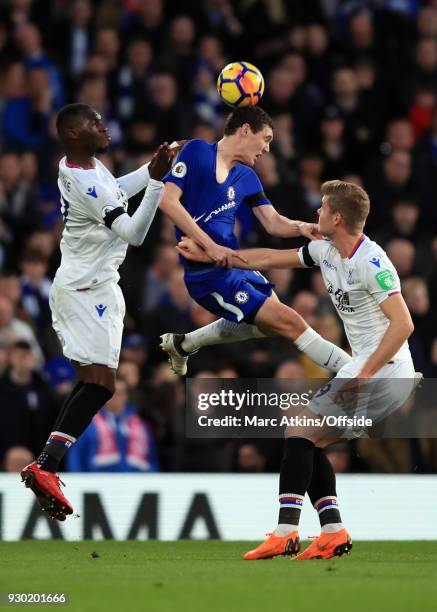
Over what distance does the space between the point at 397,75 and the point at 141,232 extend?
795 centimetres

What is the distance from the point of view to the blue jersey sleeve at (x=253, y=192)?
31.1 ft

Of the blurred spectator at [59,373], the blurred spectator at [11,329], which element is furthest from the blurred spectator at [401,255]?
the blurred spectator at [11,329]

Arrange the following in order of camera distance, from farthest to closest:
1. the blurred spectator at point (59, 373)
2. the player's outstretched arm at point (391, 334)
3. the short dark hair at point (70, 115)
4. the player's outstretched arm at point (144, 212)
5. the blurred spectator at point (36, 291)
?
the blurred spectator at point (36, 291) → the blurred spectator at point (59, 373) → the short dark hair at point (70, 115) → the player's outstretched arm at point (144, 212) → the player's outstretched arm at point (391, 334)

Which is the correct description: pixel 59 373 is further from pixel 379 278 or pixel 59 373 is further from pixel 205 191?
pixel 379 278

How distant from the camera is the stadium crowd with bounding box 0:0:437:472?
11.8 metres

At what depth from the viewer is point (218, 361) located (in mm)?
12188

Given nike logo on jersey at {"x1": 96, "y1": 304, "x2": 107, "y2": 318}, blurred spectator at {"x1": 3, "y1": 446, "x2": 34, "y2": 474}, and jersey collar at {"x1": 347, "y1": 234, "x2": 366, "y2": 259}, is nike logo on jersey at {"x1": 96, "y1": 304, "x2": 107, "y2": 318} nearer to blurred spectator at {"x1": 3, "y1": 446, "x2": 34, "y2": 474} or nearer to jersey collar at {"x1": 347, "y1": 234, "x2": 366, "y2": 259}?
jersey collar at {"x1": 347, "y1": 234, "x2": 366, "y2": 259}

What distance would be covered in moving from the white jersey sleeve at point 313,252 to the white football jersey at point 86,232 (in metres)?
1.15

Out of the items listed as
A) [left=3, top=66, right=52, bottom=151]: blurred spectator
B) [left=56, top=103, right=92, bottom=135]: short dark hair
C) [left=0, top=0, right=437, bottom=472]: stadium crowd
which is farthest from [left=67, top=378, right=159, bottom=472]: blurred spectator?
[left=3, top=66, right=52, bottom=151]: blurred spectator

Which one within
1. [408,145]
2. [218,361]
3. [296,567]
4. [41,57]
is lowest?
[296,567]

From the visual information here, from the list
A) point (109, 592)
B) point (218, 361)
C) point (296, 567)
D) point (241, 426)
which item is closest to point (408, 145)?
point (218, 361)

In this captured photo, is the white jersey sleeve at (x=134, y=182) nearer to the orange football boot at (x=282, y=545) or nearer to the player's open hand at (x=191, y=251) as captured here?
the player's open hand at (x=191, y=251)

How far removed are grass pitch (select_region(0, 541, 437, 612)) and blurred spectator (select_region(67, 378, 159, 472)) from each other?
1553mm

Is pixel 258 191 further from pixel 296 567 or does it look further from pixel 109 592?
pixel 109 592
